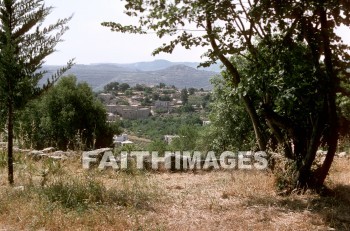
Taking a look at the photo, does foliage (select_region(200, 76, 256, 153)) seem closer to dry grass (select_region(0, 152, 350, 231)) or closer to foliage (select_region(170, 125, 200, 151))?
dry grass (select_region(0, 152, 350, 231))

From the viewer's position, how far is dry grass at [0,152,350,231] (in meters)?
5.10

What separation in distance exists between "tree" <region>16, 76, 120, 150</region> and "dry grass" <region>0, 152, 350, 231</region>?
21140 millimetres

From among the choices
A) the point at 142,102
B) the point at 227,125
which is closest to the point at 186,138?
the point at 227,125

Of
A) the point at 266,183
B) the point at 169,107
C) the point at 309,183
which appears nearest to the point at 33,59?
the point at 266,183

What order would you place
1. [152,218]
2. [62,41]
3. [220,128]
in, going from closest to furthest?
1. [152,218]
2. [62,41]
3. [220,128]

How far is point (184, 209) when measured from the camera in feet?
19.7

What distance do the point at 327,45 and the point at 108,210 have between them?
450cm

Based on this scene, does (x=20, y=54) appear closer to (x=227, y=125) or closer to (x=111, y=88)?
(x=227, y=125)

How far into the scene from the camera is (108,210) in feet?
18.1

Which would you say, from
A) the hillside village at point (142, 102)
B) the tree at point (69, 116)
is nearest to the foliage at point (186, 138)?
the tree at point (69, 116)

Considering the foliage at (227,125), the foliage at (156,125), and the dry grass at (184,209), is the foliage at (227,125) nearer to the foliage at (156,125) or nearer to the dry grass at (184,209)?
the dry grass at (184,209)

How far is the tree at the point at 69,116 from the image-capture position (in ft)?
93.4

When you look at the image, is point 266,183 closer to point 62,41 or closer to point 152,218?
point 152,218

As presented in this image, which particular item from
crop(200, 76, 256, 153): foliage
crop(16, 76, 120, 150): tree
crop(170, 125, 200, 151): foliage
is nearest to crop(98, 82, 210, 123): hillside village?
crop(170, 125, 200, 151): foliage
